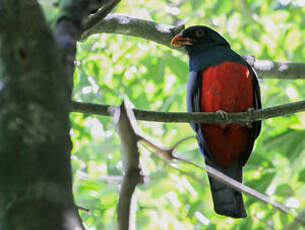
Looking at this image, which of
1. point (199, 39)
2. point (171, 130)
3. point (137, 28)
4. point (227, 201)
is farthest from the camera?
point (171, 130)

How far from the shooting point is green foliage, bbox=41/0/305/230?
13.9 ft

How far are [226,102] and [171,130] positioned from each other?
3.18 metres

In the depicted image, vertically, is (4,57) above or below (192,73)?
above

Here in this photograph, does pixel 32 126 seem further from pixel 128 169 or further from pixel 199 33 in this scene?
pixel 199 33

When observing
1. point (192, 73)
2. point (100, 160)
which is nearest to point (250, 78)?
point (192, 73)

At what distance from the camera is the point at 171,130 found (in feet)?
24.0

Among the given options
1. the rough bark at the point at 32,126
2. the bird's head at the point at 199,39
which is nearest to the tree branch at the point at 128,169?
the rough bark at the point at 32,126

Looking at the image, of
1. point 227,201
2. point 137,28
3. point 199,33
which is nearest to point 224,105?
point 227,201

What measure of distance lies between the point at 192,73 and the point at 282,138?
98 cm

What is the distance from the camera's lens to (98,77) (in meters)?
5.81

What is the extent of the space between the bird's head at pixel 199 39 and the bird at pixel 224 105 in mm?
330

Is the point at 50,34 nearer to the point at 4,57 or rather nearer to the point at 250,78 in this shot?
the point at 4,57

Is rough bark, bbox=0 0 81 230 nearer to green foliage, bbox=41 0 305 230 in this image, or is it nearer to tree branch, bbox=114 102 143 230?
tree branch, bbox=114 102 143 230

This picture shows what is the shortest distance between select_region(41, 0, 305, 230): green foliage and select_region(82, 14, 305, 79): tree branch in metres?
0.29
